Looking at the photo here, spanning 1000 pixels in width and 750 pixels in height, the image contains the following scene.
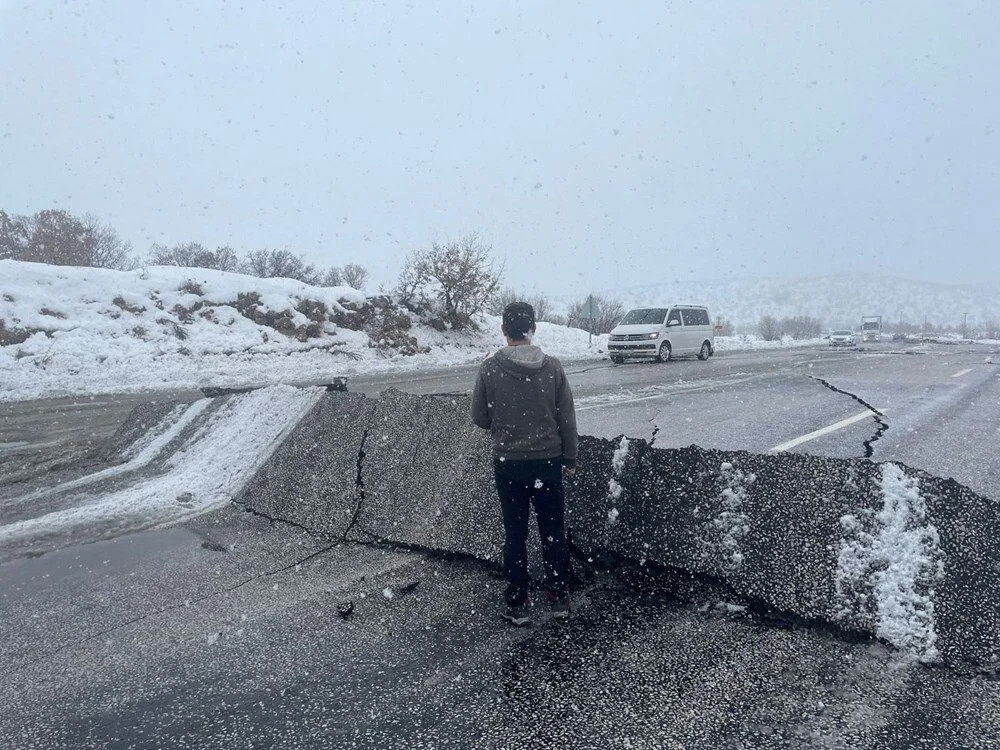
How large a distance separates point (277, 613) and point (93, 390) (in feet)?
52.8

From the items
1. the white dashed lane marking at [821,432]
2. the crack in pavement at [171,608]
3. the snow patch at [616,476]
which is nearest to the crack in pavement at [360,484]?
the crack in pavement at [171,608]

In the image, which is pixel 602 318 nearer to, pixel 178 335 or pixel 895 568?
pixel 178 335

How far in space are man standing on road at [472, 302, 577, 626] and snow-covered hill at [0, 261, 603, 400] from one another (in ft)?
50.7

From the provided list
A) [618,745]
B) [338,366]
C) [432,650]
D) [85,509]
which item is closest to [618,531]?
[432,650]

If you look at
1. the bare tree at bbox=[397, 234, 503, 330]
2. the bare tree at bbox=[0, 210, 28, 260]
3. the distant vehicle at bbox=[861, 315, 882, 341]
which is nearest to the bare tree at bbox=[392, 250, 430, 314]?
the bare tree at bbox=[397, 234, 503, 330]

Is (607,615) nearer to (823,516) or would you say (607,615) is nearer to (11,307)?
(823,516)

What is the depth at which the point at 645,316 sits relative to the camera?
76.2ft

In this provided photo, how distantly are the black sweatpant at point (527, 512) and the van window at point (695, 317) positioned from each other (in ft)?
70.0

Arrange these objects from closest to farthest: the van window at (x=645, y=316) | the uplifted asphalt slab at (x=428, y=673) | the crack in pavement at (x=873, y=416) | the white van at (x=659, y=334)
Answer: the uplifted asphalt slab at (x=428, y=673) → the crack in pavement at (x=873, y=416) → the white van at (x=659, y=334) → the van window at (x=645, y=316)

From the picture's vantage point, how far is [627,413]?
1009cm

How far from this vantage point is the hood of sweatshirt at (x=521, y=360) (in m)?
3.59

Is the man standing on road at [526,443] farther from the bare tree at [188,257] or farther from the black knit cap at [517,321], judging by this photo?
the bare tree at [188,257]

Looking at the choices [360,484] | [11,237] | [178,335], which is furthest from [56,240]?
[360,484]

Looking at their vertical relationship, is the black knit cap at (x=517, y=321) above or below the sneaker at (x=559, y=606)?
above
